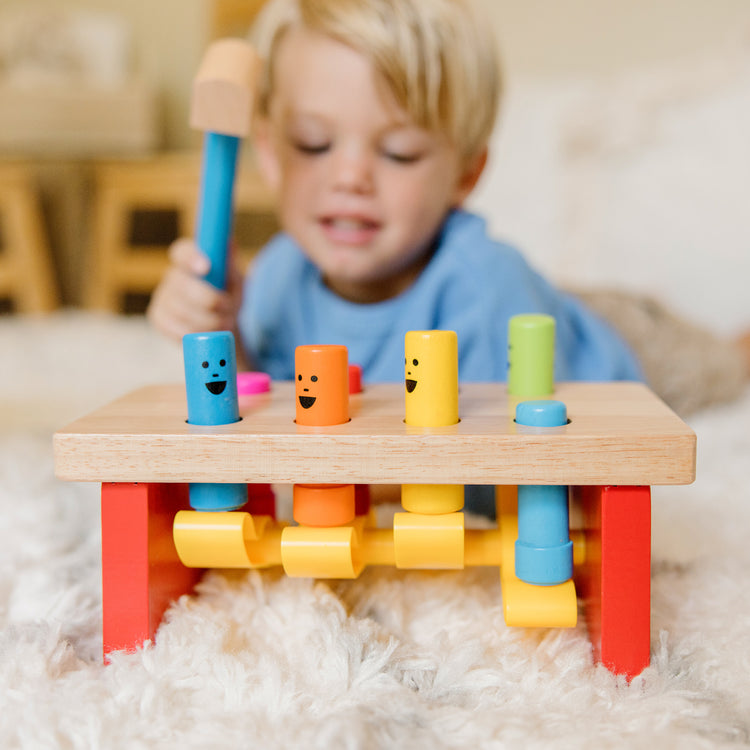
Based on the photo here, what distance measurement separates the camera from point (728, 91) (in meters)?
1.47

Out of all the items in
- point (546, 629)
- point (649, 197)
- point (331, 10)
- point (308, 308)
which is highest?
point (331, 10)

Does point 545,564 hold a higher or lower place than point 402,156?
lower

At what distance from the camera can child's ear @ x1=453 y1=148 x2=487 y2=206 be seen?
93 centimetres

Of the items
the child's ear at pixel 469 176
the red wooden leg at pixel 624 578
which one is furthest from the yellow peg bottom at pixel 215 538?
the child's ear at pixel 469 176

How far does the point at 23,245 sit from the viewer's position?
209 centimetres

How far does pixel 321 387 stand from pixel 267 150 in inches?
20.7

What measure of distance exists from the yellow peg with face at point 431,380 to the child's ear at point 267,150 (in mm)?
465

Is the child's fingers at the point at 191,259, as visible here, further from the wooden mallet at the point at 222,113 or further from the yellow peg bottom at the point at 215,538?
the yellow peg bottom at the point at 215,538

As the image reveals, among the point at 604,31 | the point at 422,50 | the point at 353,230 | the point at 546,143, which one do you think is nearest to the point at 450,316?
the point at 353,230

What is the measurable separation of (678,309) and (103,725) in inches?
48.3

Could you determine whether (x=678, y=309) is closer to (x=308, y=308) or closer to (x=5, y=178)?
(x=308, y=308)

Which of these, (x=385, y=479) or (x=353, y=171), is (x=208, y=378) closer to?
(x=385, y=479)

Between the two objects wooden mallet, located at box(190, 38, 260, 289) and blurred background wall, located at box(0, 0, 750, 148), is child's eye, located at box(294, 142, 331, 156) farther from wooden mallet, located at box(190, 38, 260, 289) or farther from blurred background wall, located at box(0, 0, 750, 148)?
blurred background wall, located at box(0, 0, 750, 148)

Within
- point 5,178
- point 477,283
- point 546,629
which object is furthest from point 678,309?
point 5,178
